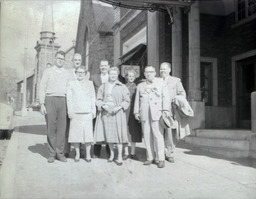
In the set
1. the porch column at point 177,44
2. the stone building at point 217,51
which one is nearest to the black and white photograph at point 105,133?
the porch column at point 177,44

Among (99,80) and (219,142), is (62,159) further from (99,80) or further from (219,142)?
(219,142)

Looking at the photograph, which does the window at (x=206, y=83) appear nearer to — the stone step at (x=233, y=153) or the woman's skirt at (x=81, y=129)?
the stone step at (x=233, y=153)

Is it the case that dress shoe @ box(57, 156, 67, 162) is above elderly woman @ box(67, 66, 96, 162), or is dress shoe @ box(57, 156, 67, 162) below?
below

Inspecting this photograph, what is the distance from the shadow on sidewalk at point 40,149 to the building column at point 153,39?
5388 millimetres

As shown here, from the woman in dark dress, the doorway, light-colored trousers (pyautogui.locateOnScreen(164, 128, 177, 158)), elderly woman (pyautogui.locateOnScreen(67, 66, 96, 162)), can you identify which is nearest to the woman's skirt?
elderly woman (pyautogui.locateOnScreen(67, 66, 96, 162))

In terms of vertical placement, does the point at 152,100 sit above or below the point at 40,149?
above

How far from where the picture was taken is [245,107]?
1024 centimetres

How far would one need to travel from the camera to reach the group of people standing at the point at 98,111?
5.29m

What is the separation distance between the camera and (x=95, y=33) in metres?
20.1

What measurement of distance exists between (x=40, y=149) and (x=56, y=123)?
1.25 meters

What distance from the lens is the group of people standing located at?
5.29 meters

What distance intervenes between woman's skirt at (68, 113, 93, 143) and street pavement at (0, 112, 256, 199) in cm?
40

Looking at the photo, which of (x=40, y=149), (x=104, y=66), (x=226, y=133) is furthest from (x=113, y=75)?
(x=226, y=133)

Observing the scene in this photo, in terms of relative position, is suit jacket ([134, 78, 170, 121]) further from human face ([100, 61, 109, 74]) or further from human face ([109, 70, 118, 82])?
human face ([100, 61, 109, 74])
